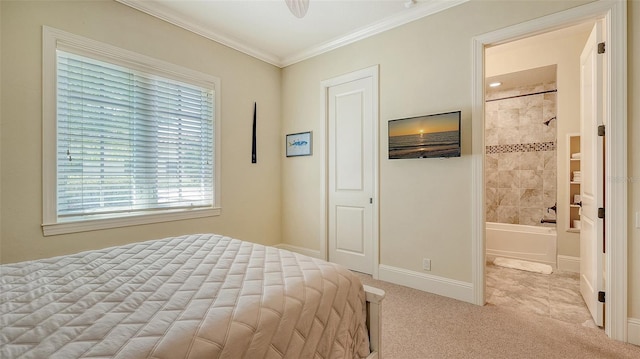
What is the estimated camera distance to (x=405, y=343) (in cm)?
200

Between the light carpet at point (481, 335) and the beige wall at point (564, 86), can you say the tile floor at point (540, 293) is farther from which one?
the beige wall at point (564, 86)

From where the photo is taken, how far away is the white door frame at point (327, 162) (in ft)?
10.7

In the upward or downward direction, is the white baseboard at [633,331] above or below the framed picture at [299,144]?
below

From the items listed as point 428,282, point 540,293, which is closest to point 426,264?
point 428,282

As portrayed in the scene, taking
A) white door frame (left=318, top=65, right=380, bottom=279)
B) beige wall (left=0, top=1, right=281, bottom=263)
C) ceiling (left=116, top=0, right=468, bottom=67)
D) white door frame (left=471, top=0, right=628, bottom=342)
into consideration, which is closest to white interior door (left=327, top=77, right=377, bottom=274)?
white door frame (left=318, top=65, right=380, bottom=279)

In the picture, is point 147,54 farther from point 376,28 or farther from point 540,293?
point 540,293

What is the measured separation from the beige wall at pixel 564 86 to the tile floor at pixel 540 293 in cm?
53

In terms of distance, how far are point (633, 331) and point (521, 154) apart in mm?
3271

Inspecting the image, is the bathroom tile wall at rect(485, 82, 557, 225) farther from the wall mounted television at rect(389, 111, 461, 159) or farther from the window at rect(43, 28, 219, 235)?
the window at rect(43, 28, 219, 235)

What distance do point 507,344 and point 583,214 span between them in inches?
60.5

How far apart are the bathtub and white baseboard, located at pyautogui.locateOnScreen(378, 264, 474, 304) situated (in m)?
1.64

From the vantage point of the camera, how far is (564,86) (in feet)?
12.0

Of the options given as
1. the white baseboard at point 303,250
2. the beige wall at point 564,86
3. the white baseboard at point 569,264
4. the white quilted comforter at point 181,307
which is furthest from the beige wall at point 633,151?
the white baseboard at point 303,250

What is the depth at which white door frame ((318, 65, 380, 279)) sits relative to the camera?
3264 millimetres
